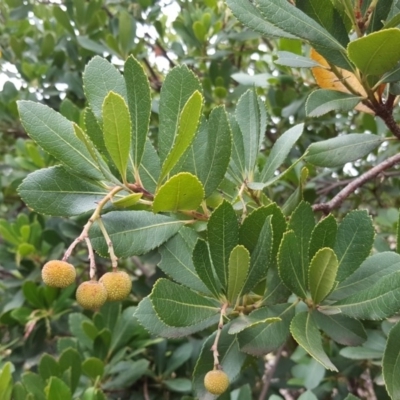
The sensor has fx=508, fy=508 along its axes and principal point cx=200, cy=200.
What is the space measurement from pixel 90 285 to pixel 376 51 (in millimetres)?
604

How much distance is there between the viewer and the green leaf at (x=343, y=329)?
3.01 ft

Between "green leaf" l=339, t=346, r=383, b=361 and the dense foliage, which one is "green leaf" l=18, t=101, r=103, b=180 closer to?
the dense foliage

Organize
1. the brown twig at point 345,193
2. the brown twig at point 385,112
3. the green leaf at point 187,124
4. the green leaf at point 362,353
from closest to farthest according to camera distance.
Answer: the green leaf at point 187,124
the brown twig at point 385,112
the brown twig at point 345,193
the green leaf at point 362,353

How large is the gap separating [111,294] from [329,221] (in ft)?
1.27

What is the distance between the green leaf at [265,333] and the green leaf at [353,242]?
0.41ft

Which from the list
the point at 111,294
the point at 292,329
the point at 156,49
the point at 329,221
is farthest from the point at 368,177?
the point at 156,49

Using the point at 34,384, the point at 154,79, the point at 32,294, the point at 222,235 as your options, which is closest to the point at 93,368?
the point at 34,384

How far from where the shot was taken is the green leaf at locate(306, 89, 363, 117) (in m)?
1.04

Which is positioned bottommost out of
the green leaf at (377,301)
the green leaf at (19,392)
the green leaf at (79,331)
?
the green leaf at (79,331)

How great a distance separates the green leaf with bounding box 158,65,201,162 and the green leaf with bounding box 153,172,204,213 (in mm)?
101

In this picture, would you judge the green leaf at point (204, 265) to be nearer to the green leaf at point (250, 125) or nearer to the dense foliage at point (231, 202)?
the dense foliage at point (231, 202)

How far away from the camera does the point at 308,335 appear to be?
83 cm

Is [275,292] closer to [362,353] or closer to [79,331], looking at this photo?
[362,353]

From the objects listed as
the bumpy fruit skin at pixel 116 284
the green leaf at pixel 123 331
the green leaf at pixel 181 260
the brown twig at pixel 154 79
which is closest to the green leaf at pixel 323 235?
the green leaf at pixel 181 260
